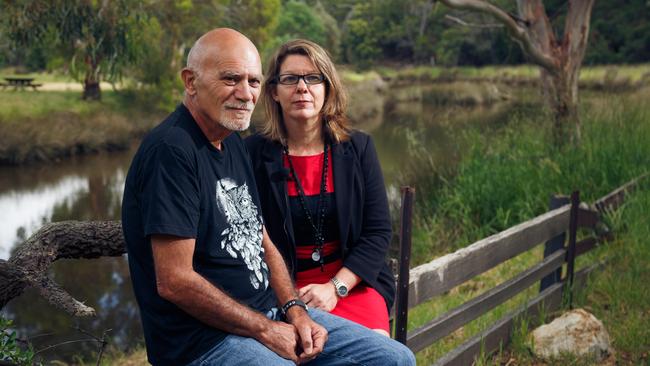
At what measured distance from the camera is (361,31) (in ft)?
194

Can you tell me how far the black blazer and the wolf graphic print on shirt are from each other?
396mm

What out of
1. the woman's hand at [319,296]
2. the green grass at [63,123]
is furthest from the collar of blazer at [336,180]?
the green grass at [63,123]

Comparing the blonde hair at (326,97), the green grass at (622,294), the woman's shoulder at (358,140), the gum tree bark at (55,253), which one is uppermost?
the blonde hair at (326,97)

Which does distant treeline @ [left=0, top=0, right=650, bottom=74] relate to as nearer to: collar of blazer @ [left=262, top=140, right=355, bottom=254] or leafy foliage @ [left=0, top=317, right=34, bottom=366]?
collar of blazer @ [left=262, top=140, right=355, bottom=254]

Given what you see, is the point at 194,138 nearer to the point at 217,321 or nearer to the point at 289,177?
the point at 217,321

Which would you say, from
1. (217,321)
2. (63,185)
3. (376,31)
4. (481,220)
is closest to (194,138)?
(217,321)

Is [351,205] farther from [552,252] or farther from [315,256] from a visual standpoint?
[552,252]

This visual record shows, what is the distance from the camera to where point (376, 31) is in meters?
59.9

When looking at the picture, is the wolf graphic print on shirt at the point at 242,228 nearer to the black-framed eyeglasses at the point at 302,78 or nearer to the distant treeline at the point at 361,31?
the black-framed eyeglasses at the point at 302,78

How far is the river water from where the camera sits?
771 cm

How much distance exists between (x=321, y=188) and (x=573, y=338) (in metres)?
2.07

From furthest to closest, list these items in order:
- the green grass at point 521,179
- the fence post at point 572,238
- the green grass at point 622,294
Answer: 1. the green grass at point 521,179
2. the fence post at point 572,238
3. the green grass at point 622,294

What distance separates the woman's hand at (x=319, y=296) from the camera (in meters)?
2.41

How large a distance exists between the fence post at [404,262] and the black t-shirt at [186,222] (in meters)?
0.82
